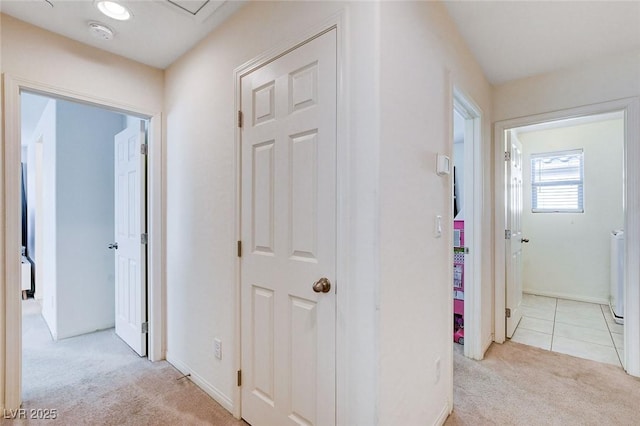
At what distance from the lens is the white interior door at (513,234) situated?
9.27ft

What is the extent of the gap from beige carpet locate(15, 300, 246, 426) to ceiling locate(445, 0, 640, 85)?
283cm

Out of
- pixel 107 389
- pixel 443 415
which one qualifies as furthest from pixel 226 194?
pixel 443 415

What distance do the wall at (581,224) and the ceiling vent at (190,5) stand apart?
15.0 ft

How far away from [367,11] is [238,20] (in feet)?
3.20

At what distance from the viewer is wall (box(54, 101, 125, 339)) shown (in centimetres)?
291

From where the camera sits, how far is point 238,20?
1812 mm

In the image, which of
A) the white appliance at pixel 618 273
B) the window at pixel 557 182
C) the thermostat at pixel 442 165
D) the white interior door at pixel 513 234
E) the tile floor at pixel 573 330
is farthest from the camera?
the window at pixel 557 182

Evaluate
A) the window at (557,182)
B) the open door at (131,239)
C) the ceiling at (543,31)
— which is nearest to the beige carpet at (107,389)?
the open door at (131,239)

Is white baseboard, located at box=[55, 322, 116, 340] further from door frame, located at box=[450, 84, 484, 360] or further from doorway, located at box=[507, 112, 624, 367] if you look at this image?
doorway, located at box=[507, 112, 624, 367]

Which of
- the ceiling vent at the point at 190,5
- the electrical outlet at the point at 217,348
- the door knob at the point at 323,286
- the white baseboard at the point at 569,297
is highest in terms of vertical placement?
the ceiling vent at the point at 190,5

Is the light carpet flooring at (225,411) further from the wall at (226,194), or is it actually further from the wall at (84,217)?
the wall at (84,217)

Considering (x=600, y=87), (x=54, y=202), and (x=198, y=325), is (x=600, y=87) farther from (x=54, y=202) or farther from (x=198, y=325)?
(x=54, y=202)

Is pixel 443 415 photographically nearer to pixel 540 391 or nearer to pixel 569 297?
pixel 540 391

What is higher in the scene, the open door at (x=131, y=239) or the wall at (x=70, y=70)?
the wall at (x=70, y=70)
